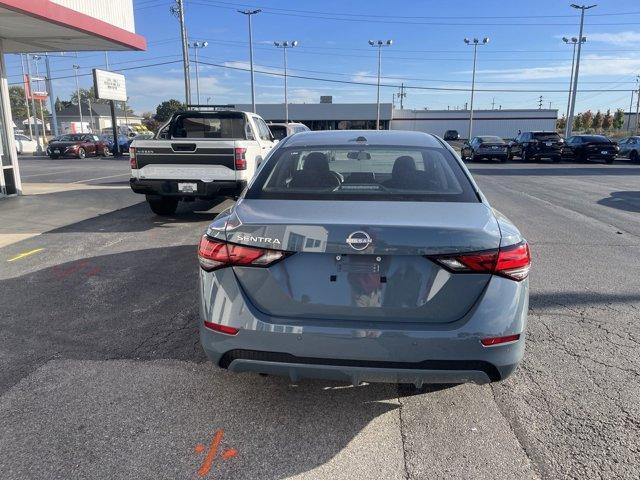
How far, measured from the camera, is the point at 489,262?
2.55 metres

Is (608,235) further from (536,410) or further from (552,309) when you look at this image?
(536,410)

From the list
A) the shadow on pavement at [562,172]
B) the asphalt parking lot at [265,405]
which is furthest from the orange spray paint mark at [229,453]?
the shadow on pavement at [562,172]

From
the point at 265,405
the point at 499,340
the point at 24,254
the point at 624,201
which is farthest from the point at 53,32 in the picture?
the point at 624,201

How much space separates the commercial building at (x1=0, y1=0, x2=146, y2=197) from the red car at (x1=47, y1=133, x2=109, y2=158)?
58.9ft

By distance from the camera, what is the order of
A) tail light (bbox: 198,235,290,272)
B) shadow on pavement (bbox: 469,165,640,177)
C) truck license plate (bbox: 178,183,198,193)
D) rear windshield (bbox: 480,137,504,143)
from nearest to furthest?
tail light (bbox: 198,235,290,272) → truck license plate (bbox: 178,183,198,193) → shadow on pavement (bbox: 469,165,640,177) → rear windshield (bbox: 480,137,504,143)

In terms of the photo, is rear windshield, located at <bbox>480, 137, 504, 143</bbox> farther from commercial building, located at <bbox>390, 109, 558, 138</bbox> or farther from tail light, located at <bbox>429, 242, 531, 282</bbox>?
commercial building, located at <bbox>390, 109, 558, 138</bbox>

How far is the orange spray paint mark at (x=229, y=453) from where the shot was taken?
270 cm

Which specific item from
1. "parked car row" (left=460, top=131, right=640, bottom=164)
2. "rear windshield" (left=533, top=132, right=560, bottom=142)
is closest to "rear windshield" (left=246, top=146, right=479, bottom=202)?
"parked car row" (left=460, top=131, right=640, bottom=164)

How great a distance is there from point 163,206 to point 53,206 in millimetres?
3145

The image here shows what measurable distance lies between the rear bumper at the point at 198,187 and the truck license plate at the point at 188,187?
0.04 metres

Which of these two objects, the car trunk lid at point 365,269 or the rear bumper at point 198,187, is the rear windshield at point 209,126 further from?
the car trunk lid at point 365,269

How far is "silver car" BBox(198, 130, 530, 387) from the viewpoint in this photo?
2.54m

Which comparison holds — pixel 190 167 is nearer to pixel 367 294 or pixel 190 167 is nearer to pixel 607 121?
pixel 367 294

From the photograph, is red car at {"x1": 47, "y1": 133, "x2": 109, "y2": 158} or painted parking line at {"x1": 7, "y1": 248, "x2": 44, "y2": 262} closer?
painted parking line at {"x1": 7, "y1": 248, "x2": 44, "y2": 262}
